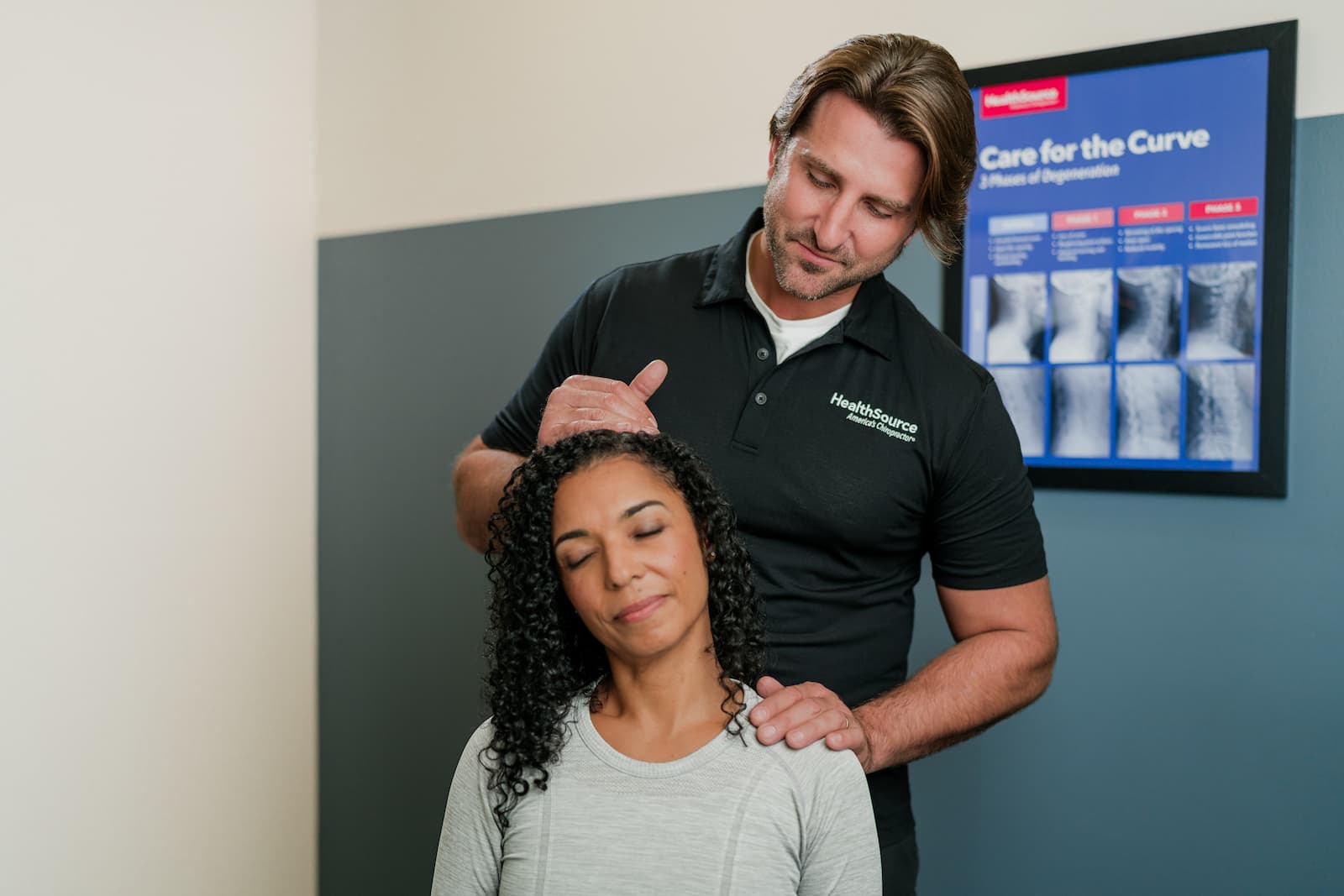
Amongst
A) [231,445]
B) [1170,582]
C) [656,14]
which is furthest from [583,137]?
[1170,582]

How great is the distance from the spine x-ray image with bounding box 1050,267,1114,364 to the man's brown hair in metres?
0.52

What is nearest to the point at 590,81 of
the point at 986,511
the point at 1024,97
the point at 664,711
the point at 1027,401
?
the point at 1024,97

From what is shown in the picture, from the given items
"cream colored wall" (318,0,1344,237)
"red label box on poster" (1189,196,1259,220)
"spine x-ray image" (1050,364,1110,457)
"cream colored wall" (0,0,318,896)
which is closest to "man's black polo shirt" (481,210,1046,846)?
"spine x-ray image" (1050,364,1110,457)

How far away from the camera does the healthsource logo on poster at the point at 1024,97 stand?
194 centimetres

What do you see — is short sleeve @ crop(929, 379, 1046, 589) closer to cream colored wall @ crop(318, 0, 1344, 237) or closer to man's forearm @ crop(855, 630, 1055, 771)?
man's forearm @ crop(855, 630, 1055, 771)

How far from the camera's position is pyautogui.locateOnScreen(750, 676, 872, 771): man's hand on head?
4.00 feet

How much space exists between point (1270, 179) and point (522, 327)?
1582 mm

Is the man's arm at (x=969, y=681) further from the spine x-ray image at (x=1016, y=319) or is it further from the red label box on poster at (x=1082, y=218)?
the red label box on poster at (x=1082, y=218)

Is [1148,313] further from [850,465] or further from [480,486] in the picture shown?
[480,486]

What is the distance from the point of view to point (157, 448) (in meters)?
2.44

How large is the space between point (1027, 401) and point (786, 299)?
2.17 ft

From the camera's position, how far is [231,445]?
8.68ft

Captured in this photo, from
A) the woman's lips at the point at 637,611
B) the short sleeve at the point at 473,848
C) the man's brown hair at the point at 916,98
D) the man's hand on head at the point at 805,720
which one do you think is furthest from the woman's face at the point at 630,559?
the man's brown hair at the point at 916,98

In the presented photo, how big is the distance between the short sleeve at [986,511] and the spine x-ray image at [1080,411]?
1.43ft
